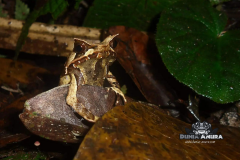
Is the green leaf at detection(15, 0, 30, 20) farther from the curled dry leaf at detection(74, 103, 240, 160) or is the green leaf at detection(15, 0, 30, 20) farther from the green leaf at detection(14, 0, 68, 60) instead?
the curled dry leaf at detection(74, 103, 240, 160)

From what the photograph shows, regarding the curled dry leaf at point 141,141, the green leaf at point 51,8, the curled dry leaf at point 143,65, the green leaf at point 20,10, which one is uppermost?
the green leaf at point 20,10

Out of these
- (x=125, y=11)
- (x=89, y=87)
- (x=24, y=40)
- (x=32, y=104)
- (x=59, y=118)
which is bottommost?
(x=59, y=118)

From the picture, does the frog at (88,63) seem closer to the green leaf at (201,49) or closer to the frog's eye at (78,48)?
the frog's eye at (78,48)

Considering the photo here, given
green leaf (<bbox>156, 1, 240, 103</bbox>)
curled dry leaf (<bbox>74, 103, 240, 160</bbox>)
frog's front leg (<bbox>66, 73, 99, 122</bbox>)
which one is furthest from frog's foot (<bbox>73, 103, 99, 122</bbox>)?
green leaf (<bbox>156, 1, 240, 103</bbox>)

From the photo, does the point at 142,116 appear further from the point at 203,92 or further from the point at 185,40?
the point at 185,40

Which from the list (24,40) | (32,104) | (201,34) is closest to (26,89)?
(24,40)

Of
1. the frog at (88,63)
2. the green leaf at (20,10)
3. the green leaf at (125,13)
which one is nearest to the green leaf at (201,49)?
the frog at (88,63)
